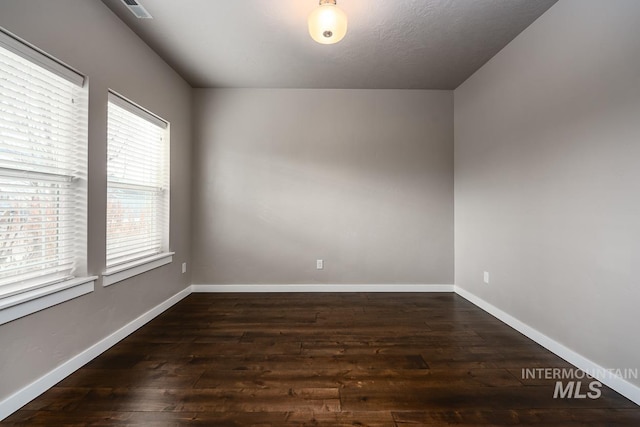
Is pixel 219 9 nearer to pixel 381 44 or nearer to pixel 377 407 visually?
pixel 381 44

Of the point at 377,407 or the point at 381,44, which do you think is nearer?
the point at 377,407

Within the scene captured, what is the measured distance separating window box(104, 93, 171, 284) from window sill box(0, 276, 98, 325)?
0.76ft

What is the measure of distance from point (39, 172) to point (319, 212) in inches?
103

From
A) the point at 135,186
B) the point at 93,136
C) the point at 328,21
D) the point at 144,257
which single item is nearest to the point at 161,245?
A: the point at 144,257

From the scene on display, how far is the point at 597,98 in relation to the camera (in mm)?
1803

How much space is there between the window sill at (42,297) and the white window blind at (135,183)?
32 cm

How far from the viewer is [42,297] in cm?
162

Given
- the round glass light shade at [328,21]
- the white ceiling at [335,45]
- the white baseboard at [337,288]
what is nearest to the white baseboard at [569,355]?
the white baseboard at [337,288]

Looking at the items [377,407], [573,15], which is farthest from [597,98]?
[377,407]

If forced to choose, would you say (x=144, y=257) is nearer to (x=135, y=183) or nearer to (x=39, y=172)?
(x=135, y=183)

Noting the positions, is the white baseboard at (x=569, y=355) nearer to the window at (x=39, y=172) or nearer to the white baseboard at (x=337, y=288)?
the white baseboard at (x=337, y=288)

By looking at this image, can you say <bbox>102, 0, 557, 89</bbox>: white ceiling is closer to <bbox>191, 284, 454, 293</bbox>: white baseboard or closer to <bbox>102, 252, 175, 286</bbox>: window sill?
<bbox>102, 252, 175, 286</bbox>: window sill

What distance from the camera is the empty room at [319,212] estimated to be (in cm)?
159

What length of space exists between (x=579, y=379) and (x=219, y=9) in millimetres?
3734
